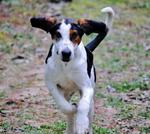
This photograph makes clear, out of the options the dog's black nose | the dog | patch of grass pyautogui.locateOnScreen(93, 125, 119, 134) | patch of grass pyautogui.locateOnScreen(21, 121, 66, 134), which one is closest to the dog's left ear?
the dog

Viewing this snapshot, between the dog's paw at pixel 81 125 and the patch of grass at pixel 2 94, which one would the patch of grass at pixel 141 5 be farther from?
the dog's paw at pixel 81 125

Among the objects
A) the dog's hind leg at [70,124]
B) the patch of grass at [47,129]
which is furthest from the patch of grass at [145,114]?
the dog's hind leg at [70,124]

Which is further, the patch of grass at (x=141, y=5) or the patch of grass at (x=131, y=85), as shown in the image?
the patch of grass at (x=141, y=5)

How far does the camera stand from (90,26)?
571 centimetres

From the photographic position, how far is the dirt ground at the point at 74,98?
7.45 metres

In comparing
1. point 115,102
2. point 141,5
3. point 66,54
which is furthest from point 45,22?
point 141,5

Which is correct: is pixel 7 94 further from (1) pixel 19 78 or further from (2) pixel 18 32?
(2) pixel 18 32

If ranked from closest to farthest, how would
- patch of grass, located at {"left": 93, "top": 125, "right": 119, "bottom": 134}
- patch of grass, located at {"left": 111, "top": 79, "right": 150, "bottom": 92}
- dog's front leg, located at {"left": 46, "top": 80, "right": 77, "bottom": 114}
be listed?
dog's front leg, located at {"left": 46, "top": 80, "right": 77, "bottom": 114}, patch of grass, located at {"left": 93, "top": 125, "right": 119, "bottom": 134}, patch of grass, located at {"left": 111, "top": 79, "right": 150, "bottom": 92}

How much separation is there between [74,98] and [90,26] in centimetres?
295

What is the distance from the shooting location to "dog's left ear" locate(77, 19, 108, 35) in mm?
5613

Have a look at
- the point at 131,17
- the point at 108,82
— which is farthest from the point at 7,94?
the point at 131,17

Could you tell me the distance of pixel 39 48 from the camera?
40.6 ft

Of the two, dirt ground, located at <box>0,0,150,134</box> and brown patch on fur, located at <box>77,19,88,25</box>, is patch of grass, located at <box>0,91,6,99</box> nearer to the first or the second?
dirt ground, located at <box>0,0,150,134</box>

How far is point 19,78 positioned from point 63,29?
495cm
